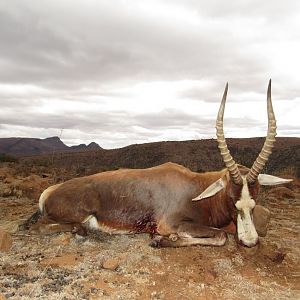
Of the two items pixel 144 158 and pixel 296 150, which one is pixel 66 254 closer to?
pixel 296 150

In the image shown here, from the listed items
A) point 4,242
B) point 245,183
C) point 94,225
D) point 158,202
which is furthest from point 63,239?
point 245,183

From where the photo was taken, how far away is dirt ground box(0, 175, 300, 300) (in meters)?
5.36

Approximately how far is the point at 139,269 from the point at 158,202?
173 centimetres

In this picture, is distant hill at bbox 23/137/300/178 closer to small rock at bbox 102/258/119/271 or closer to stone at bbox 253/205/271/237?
stone at bbox 253/205/271/237

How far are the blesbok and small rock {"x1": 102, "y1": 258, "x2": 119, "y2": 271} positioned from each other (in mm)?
1170

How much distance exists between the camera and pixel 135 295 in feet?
17.2

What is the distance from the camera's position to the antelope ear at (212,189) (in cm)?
709

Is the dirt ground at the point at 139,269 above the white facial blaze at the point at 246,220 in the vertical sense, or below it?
below

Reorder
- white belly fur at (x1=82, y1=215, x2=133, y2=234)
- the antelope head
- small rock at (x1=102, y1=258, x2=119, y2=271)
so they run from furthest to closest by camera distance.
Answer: white belly fur at (x1=82, y1=215, x2=133, y2=234) < the antelope head < small rock at (x1=102, y1=258, x2=119, y2=271)

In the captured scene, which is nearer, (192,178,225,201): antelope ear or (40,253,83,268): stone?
(40,253,83,268): stone

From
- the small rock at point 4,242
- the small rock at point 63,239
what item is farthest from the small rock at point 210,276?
the small rock at point 4,242

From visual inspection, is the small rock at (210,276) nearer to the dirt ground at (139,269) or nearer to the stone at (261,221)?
the dirt ground at (139,269)

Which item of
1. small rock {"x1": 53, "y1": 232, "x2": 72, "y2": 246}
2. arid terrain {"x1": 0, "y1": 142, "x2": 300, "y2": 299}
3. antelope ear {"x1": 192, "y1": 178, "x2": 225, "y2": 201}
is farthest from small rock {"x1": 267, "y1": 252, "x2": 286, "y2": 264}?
small rock {"x1": 53, "y1": 232, "x2": 72, "y2": 246}

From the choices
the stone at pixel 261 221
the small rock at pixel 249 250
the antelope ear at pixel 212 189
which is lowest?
the small rock at pixel 249 250
